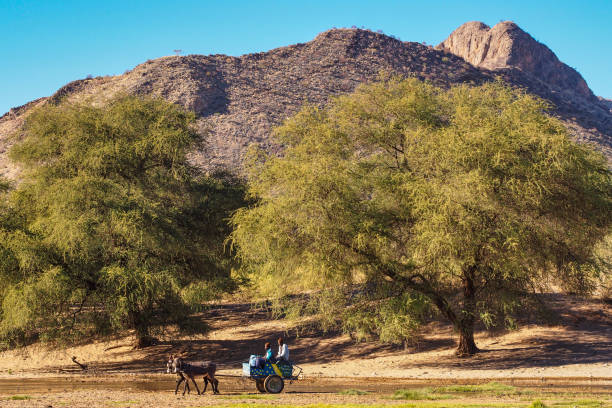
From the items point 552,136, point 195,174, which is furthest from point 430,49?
point 552,136

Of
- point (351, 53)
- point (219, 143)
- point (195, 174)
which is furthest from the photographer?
point (351, 53)

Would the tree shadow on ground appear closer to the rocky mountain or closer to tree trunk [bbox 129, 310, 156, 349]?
tree trunk [bbox 129, 310, 156, 349]

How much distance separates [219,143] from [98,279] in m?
50.3

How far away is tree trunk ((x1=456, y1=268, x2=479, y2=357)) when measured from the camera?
21625mm

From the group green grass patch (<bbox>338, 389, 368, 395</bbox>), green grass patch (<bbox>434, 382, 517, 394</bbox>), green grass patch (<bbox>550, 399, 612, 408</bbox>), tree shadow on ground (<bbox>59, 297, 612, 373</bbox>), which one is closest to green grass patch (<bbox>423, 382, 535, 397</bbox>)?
green grass patch (<bbox>434, 382, 517, 394</bbox>)

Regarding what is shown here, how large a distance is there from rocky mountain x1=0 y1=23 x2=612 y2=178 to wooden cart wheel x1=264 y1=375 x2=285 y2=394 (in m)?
48.8

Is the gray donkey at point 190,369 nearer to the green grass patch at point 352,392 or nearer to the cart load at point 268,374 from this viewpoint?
the cart load at point 268,374

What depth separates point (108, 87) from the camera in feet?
306

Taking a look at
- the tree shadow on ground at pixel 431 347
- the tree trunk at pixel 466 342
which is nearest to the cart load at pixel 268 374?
the tree shadow on ground at pixel 431 347

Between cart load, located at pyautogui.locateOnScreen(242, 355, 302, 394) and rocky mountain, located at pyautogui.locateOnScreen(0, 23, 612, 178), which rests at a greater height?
rocky mountain, located at pyautogui.locateOnScreen(0, 23, 612, 178)

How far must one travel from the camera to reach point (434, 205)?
19.4 meters

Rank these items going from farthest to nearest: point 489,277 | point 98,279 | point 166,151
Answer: point 166,151, point 98,279, point 489,277

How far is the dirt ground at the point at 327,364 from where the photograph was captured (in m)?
15.3

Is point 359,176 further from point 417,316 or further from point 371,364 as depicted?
point 371,364
